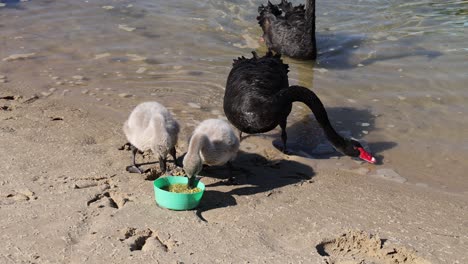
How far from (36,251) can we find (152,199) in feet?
3.72

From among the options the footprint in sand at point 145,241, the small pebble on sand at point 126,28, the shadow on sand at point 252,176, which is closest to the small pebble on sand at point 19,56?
the small pebble on sand at point 126,28

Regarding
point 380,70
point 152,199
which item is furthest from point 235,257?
point 380,70

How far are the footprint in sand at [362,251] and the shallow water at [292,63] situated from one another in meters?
1.64

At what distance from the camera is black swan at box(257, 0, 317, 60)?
361 inches

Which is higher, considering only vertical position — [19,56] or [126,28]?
[126,28]

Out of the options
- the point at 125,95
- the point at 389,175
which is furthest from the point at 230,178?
the point at 125,95

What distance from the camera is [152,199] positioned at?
4770mm

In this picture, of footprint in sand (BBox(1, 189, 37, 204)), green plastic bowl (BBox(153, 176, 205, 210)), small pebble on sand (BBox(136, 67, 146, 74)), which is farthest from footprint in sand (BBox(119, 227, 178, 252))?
small pebble on sand (BBox(136, 67, 146, 74))

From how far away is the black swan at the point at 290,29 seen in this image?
918cm

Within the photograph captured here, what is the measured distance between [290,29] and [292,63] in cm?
71

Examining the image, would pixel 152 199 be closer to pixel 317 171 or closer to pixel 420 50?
pixel 317 171

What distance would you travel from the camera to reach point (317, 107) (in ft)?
19.0

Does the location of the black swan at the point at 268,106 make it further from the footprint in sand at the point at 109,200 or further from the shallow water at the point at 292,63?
the footprint in sand at the point at 109,200

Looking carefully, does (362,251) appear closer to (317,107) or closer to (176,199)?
(176,199)
